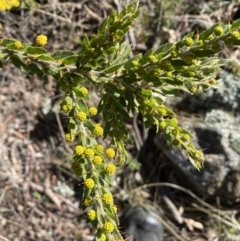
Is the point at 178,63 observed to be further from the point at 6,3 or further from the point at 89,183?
the point at 6,3

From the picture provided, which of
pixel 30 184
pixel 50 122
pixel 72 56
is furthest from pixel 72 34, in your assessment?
pixel 72 56

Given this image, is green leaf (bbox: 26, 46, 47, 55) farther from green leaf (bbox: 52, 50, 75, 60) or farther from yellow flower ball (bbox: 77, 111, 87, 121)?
yellow flower ball (bbox: 77, 111, 87, 121)

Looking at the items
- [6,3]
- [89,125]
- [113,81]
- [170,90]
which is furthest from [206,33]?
[6,3]

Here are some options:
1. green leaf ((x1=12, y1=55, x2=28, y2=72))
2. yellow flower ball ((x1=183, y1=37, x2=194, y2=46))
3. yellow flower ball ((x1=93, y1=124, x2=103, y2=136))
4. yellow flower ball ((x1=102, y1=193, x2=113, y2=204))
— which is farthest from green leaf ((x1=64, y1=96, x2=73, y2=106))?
yellow flower ball ((x1=183, y1=37, x2=194, y2=46))

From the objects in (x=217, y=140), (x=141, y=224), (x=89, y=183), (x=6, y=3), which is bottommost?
(x=141, y=224)

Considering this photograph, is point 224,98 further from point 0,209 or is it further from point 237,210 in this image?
point 0,209
